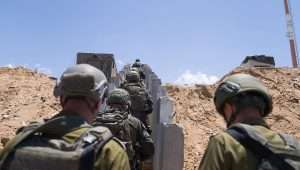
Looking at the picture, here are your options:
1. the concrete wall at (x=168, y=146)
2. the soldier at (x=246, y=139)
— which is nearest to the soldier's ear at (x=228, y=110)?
the soldier at (x=246, y=139)

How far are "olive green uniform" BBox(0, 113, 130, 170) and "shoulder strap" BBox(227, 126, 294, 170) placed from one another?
611 millimetres

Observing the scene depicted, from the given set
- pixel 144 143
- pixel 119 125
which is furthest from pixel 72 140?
pixel 144 143

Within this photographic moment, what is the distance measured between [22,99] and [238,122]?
48.8ft

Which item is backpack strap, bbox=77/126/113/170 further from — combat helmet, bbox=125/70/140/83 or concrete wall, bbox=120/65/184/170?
concrete wall, bbox=120/65/184/170

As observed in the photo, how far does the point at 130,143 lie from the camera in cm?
517

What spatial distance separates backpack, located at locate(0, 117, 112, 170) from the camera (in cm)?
208

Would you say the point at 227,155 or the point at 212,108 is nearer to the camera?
the point at 227,155

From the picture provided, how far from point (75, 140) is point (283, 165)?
3.41 feet

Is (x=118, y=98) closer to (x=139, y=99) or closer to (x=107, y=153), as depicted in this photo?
(x=139, y=99)

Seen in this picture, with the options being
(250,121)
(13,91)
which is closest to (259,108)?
(250,121)

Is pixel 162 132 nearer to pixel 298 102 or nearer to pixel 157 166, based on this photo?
pixel 157 166

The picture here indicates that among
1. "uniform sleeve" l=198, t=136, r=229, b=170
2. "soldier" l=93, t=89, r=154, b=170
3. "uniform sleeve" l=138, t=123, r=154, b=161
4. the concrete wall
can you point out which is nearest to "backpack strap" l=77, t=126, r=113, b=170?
"uniform sleeve" l=198, t=136, r=229, b=170

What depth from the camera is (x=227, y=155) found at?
2.28m

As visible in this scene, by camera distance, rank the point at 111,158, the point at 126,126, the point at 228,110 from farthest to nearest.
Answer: the point at 126,126
the point at 228,110
the point at 111,158
